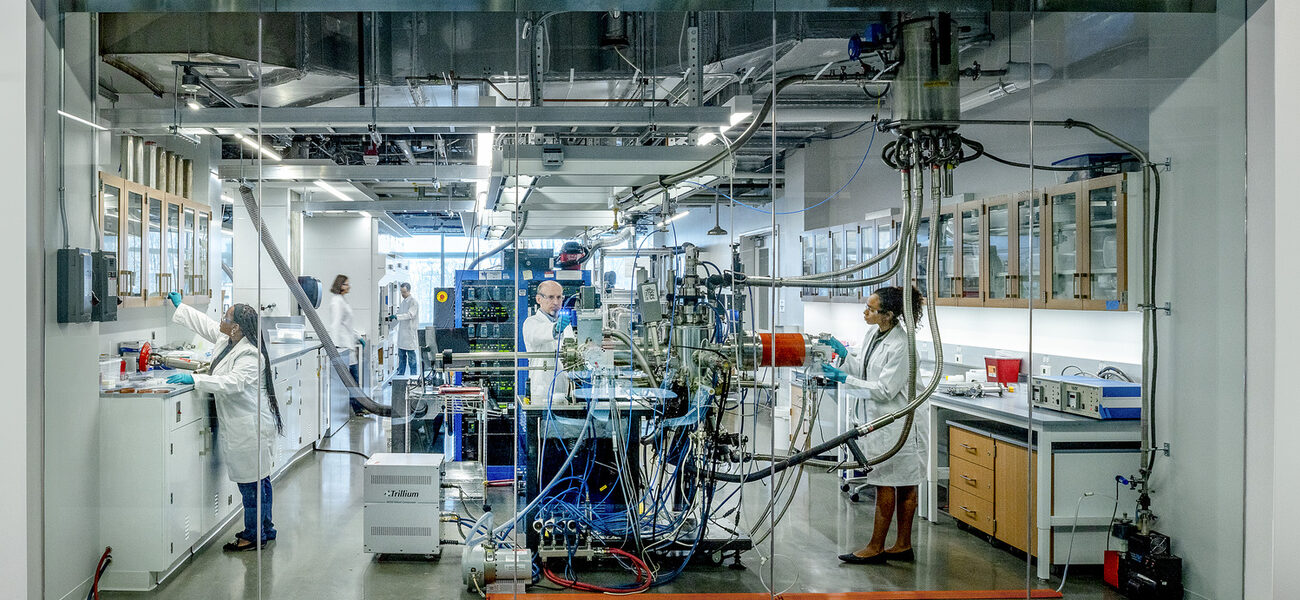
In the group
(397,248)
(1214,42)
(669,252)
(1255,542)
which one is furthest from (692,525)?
(1214,42)

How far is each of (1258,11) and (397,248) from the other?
3.41m

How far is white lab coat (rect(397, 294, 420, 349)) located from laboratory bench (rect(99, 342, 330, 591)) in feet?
1.14

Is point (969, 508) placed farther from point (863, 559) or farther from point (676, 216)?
point (676, 216)

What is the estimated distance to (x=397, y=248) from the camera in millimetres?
2791

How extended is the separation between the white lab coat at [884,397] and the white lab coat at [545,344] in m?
1.18

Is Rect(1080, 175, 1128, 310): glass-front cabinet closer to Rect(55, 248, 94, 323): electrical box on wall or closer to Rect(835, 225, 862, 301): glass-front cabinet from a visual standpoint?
Rect(835, 225, 862, 301): glass-front cabinet

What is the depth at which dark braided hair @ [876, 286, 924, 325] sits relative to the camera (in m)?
2.77

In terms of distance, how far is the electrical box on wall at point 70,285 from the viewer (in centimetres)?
242

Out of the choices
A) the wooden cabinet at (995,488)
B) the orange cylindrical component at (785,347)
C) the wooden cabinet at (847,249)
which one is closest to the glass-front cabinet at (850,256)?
the wooden cabinet at (847,249)

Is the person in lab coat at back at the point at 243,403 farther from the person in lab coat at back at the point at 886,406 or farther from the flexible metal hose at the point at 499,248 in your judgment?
the person in lab coat at back at the point at 886,406

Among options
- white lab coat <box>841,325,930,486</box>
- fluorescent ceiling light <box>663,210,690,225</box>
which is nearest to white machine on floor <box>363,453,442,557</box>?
fluorescent ceiling light <box>663,210,690,225</box>
